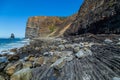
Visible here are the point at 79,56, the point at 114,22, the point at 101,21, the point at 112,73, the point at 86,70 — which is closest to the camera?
the point at 112,73

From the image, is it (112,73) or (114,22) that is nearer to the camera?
(112,73)

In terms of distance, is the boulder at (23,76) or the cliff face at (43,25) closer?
the boulder at (23,76)

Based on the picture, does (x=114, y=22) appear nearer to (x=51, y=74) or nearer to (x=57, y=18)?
(x=51, y=74)

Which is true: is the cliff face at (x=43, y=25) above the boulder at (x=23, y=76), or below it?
above

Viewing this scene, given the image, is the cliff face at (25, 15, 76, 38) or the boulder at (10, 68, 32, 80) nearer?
the boulder at (10, 68, 32, 80)

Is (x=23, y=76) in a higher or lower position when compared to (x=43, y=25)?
lower

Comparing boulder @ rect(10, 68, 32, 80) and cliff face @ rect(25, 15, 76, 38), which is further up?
cliff face @ rect(25, 15, 76, 38)

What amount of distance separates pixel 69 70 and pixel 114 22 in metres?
15.2

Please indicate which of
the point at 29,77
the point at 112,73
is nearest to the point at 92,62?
the point at 112,73

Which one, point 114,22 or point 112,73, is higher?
point 114,22

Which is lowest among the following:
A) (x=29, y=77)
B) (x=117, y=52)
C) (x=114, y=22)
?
(x=29, y=77)

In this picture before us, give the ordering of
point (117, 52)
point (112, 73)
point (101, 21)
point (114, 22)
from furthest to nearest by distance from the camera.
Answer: point (101, 21) → point (114, 22) → point (117, 52) → point (112, 73)

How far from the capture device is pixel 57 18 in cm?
9738

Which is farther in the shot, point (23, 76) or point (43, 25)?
point (43, 25)
